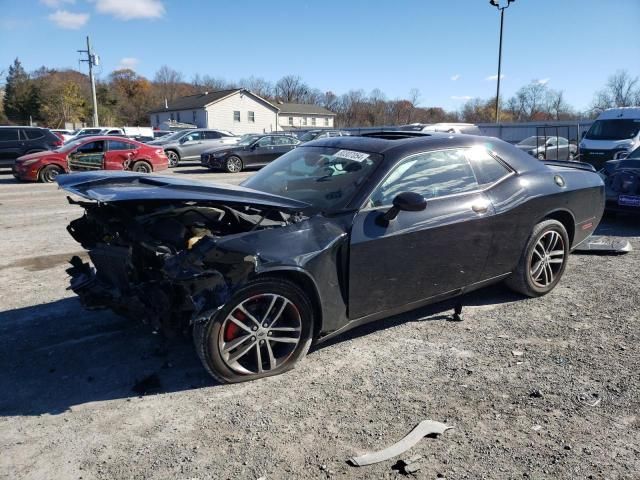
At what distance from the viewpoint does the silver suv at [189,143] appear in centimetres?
2228

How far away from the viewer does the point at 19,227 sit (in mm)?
8555

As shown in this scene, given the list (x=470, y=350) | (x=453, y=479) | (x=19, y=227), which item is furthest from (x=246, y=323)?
(x=19, y=227)

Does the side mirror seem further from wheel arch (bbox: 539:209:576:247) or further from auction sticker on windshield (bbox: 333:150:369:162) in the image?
wheel arch (bbox: 539:209:576:247)

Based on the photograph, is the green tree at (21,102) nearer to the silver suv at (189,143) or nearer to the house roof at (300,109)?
the house roof at (300,109)

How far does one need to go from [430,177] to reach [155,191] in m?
2.13

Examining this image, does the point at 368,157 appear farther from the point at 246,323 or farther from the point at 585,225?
the point at 585,225

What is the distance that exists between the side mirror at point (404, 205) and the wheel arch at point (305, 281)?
701 millimetres

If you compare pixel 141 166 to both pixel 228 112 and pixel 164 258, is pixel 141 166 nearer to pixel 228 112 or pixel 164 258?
pixel 164 258

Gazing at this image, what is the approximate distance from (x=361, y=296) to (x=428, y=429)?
105 centimetres

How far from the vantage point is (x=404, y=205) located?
3.48 metres

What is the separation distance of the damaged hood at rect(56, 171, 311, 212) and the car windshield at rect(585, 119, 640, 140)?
53.8 feet

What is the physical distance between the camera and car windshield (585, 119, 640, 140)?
53.0 feet

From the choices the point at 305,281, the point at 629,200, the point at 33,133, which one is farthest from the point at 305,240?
the point at 33,133

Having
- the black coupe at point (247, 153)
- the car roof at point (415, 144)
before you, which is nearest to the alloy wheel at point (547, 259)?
the car roof at point (415, 144)
